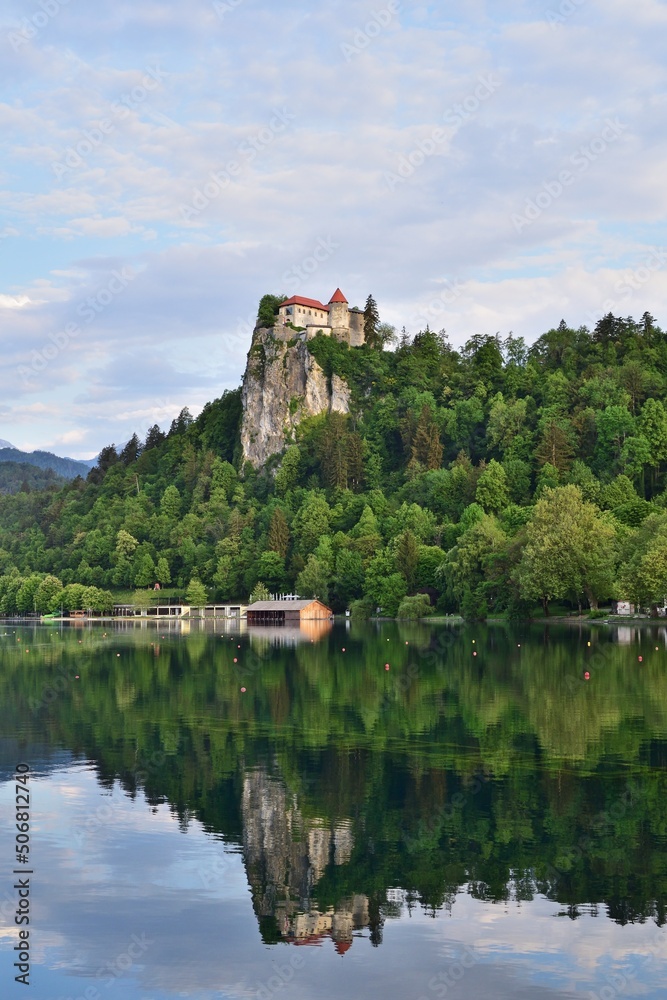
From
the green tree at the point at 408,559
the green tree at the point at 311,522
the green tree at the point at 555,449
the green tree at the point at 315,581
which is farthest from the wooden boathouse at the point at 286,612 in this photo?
the green tree at the point at 555,449

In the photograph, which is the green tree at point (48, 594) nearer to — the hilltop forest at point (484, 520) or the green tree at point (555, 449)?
the hilltop forest at point (484, 520)

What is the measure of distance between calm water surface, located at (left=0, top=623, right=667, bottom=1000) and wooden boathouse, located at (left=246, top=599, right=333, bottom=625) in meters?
95.7

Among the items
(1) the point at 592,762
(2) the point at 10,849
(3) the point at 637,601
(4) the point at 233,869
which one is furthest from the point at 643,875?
(3) the point at 637,601

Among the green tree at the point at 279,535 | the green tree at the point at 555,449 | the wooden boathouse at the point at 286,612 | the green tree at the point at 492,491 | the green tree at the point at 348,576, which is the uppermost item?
the green tree at the point at 555,449

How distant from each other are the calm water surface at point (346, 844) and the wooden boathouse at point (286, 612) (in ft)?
→ 314

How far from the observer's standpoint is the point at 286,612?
15012 cm

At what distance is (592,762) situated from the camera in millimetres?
33281

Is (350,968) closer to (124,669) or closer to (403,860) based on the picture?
(403,860)

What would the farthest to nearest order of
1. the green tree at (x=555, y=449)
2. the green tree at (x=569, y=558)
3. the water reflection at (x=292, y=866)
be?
the green tree at (x=555, y=449) < the green tree at (x=569, y=558) < the water reflection at (x=292, y=866)

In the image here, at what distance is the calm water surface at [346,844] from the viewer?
60.8 ft

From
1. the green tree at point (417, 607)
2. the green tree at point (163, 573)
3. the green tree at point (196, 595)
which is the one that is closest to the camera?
the green tree at point (417, 607)

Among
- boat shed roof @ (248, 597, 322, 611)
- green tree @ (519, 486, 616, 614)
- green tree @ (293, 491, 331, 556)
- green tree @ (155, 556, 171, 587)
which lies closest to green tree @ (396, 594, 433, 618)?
boat shed roof @ (248, 597, 322, 611)

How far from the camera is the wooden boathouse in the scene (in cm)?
14812

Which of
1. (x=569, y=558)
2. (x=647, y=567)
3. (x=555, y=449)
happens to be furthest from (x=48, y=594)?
(x=647, y=567)
